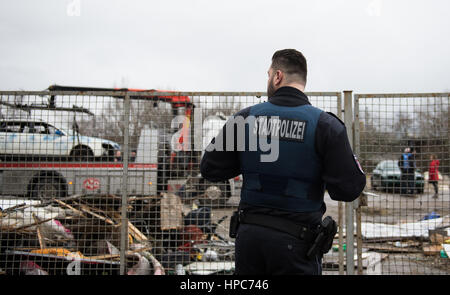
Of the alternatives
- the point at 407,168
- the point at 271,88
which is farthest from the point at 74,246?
the point at 407,168

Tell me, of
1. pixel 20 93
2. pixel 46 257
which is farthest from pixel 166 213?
pixel 20 93

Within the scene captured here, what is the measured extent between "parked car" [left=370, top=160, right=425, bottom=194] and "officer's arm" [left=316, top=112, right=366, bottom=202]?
183 cm

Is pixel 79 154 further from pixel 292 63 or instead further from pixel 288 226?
pixel 288 226

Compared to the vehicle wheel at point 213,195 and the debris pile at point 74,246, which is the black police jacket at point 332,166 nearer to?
the vehicle wheel at point 213,195

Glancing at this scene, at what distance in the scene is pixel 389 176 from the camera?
162 inches

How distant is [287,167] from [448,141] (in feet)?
8.24

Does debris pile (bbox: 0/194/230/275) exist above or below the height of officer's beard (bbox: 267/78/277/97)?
below

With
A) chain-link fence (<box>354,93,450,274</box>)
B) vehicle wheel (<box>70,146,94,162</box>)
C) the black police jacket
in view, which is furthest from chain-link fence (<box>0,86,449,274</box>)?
the black police jacket

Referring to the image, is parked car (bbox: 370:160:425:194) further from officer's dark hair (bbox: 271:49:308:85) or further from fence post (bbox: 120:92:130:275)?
fence post (bbox: 120:92:130:275)

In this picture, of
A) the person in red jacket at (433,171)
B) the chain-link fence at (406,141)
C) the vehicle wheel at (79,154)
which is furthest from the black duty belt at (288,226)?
the vehicle wheel at (79,154)

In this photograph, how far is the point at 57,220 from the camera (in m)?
4.76

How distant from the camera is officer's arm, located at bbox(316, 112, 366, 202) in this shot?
2.15m

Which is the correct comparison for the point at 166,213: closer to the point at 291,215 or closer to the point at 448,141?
the point at 291,215

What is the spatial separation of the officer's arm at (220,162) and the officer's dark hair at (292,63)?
61 cm
